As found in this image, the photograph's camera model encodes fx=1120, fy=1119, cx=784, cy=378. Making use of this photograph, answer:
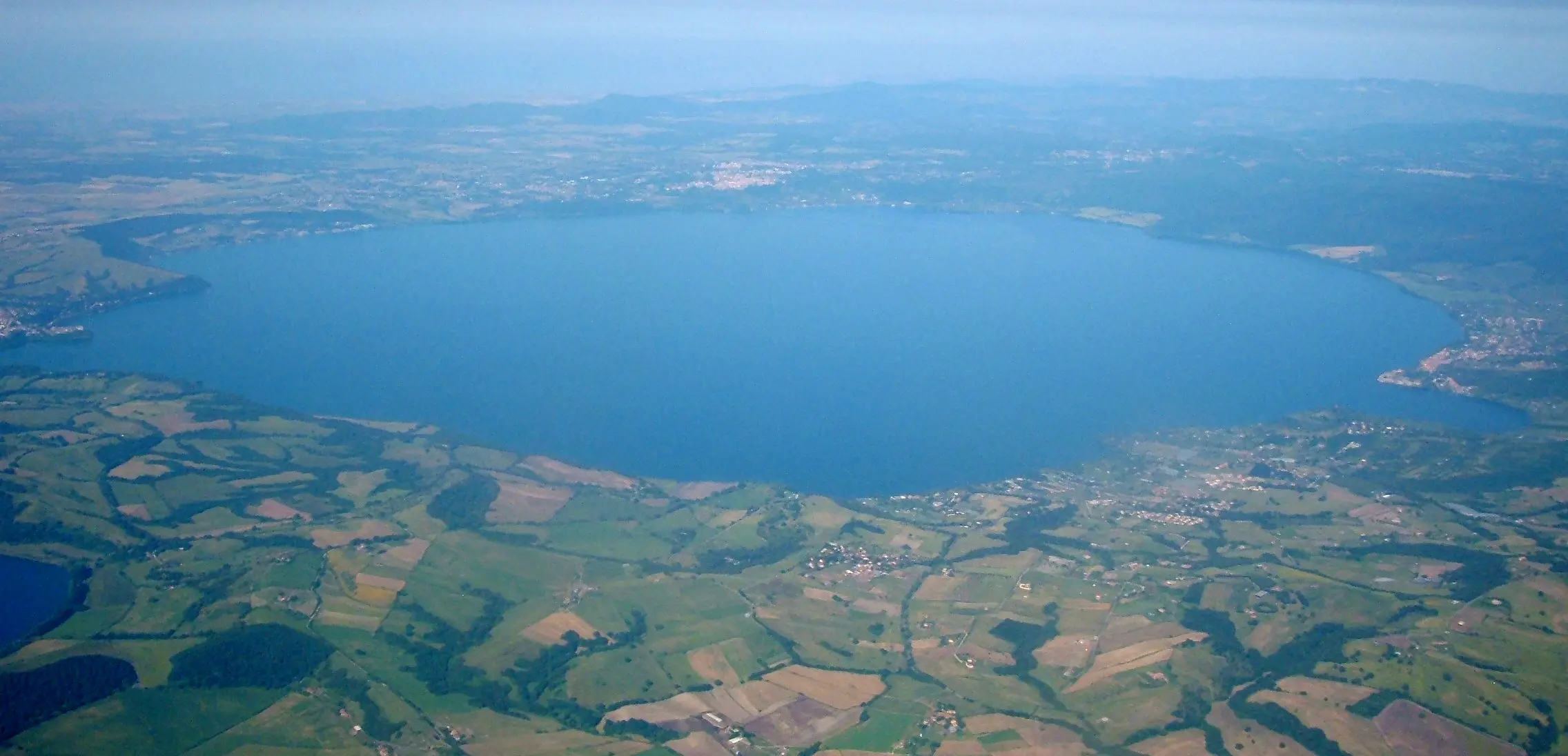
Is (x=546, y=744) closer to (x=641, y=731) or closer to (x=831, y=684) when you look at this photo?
(x=641, y=731)

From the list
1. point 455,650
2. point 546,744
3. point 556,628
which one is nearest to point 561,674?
point 556,628

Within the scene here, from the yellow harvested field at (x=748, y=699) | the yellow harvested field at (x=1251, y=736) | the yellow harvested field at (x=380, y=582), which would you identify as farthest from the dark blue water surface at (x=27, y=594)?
the yellow harvested field at (x=1251, y=736)

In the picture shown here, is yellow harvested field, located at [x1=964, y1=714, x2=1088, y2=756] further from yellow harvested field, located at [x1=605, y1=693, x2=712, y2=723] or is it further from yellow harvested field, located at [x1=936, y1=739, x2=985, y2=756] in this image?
yellow harvested field, located at [x1=605, y1=693, x2=712, y2=723]

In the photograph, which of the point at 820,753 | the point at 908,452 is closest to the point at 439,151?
the point at 908,452

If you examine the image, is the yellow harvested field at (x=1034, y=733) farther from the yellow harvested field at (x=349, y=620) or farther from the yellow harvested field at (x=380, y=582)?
the yellow harvested field at (x=380, y=582)

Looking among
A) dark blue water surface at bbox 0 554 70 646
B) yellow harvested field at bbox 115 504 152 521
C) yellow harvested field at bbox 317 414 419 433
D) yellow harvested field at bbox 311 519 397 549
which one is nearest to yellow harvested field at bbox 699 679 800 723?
yellow harvested field at bbox 311 519 397 549

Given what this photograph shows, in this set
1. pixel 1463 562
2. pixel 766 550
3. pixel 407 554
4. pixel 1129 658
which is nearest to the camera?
pixel 1129 658
